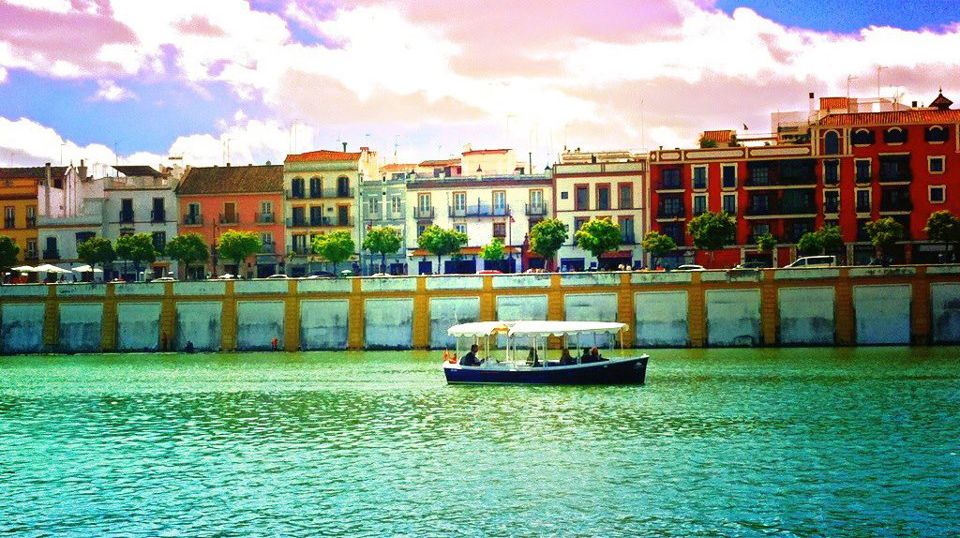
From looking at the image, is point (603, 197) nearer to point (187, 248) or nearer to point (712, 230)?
point (712, 230)


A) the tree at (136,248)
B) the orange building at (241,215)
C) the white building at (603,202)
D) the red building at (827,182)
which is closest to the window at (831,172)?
the red building at (827,182)

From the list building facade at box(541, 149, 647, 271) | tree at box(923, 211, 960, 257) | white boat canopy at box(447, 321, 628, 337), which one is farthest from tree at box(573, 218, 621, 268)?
white boat canopy at box(447, 321, 628, 337)

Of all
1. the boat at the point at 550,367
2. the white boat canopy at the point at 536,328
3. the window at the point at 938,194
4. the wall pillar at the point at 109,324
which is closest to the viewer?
the boat at the point at 550,367

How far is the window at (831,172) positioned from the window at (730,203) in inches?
272

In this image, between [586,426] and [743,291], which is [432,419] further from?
[743,291]

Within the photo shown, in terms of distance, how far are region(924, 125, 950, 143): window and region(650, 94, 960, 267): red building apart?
75 mm

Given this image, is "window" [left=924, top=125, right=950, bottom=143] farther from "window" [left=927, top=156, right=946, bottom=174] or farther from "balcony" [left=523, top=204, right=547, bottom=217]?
"balcony" [left=523, top=204, right=547, bottom=217]

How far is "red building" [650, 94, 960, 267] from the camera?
313 feet

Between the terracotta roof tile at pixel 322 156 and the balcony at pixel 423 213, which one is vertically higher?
the terracotta roof tile at pixel 322 156

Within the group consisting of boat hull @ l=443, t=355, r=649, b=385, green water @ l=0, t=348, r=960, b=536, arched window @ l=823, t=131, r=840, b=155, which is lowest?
green water @ l=0, t=348, r=960, b=536

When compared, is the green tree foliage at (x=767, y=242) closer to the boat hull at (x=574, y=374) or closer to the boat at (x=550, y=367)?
the boat at (x=550, y=367)

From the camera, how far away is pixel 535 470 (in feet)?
117

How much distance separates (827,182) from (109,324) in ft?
177

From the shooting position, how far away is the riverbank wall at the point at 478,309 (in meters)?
77.4
